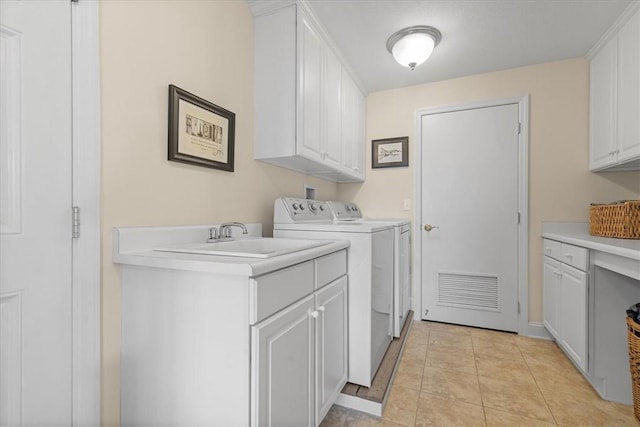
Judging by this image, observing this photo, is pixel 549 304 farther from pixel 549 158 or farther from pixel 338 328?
pixel 338 328

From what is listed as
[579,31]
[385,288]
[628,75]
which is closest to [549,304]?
[385,288]

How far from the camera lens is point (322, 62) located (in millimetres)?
2051

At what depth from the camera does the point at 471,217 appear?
271cm

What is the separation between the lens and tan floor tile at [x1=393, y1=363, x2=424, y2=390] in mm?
1791

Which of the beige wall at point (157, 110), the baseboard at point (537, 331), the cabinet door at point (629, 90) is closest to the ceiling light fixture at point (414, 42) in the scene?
the beige wall at point (157, 110)

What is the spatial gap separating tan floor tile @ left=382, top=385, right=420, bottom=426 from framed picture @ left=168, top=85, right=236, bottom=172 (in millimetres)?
1599

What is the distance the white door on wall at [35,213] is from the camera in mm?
850

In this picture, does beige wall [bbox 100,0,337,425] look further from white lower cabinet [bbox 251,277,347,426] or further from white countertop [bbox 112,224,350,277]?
white lower cabinet [bbox 251,277,347,426]

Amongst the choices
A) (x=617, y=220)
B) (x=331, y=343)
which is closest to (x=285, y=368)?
(x=331, y=343)

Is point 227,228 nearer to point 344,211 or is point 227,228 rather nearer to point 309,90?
point 309,90

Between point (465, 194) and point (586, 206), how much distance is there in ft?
2.96

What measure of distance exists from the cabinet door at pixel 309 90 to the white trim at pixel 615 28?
1.95 m

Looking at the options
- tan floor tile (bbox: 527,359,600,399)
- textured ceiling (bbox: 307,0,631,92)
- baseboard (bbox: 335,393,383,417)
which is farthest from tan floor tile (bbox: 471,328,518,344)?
textured ceiling (bbox: 307,0,631,92)

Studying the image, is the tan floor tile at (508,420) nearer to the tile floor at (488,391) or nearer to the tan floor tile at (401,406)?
the tile floor at (488,391)
